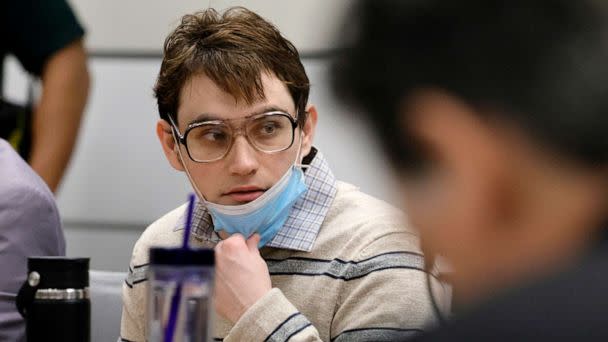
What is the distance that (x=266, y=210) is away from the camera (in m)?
2.06

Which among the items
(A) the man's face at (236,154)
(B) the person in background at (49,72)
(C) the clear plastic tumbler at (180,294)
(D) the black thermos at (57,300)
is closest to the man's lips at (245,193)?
(A) the man's face at (236,154)

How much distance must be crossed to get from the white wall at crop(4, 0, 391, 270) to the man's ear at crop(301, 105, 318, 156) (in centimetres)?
120

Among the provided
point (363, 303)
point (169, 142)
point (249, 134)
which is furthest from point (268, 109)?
point (363, 303)

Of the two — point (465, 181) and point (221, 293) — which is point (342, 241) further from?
point (465, 181)

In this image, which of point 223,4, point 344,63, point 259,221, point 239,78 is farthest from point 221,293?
point 223,4

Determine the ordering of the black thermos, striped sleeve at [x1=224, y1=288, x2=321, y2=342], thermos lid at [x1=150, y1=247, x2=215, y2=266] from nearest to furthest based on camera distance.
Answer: thermos lid at [x1=150, y1=247, x2=215, y2=266] → the black thermos → striped sleeve at [x1=224, y1=288, x2=321, y2=342]

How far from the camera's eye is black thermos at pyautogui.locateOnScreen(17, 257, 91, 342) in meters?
1.58

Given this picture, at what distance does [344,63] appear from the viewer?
952 mm

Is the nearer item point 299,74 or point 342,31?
point 342,31

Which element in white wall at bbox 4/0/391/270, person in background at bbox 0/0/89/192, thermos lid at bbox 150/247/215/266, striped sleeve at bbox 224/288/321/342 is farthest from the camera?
white wall at bbox 4/0/391/270

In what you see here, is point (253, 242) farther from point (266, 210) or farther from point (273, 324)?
point (273, 324)

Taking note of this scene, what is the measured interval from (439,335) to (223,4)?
95.7 inches

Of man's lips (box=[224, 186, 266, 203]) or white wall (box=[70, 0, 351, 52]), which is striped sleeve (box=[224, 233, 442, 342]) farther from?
white wall (box=[70, 0, 351, 52])

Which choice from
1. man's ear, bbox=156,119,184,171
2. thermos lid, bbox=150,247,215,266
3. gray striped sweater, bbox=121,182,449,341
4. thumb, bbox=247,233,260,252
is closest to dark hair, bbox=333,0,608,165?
thermos lid, bbox=150,247,215,266
